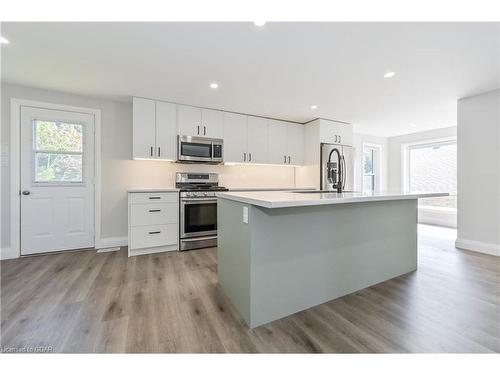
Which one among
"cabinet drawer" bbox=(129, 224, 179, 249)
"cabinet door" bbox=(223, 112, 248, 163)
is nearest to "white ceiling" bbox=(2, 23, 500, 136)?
"cabinet door" bbox=(223, 112, 248, 163)

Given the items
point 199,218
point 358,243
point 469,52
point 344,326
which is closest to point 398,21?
point 469,52

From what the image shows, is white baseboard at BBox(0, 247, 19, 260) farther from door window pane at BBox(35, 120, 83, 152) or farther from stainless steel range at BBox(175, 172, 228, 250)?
stainless steel range at BBox(175, 172, 228, 250)

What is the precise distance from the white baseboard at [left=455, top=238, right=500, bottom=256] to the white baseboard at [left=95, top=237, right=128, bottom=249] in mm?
5546

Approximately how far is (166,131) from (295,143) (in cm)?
270

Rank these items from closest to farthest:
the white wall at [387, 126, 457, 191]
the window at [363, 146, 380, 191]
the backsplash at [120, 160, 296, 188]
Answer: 1. the backsplash at [120, 160, 296, 188]
2. the white wall at [387, 126, 457, 191]
3. the window at [363, 146, 380, 191]

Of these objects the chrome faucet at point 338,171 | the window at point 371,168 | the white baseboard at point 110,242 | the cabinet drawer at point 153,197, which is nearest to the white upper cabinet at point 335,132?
the chrome faucet at point 338,171

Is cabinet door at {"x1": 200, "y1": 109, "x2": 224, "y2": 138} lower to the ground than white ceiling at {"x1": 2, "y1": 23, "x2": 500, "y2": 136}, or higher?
lower

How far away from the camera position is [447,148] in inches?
208

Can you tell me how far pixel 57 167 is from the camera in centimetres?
328

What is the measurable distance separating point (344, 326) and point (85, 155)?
162 inches

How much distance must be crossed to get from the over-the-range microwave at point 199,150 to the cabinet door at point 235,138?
0.16m

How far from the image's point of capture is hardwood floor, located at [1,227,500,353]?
55.5 inches

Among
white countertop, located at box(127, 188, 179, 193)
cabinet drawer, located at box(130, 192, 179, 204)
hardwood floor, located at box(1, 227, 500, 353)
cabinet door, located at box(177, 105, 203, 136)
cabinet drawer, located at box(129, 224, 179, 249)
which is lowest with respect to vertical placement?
hardwood floor, located at box(1, 227, 500, 353)
